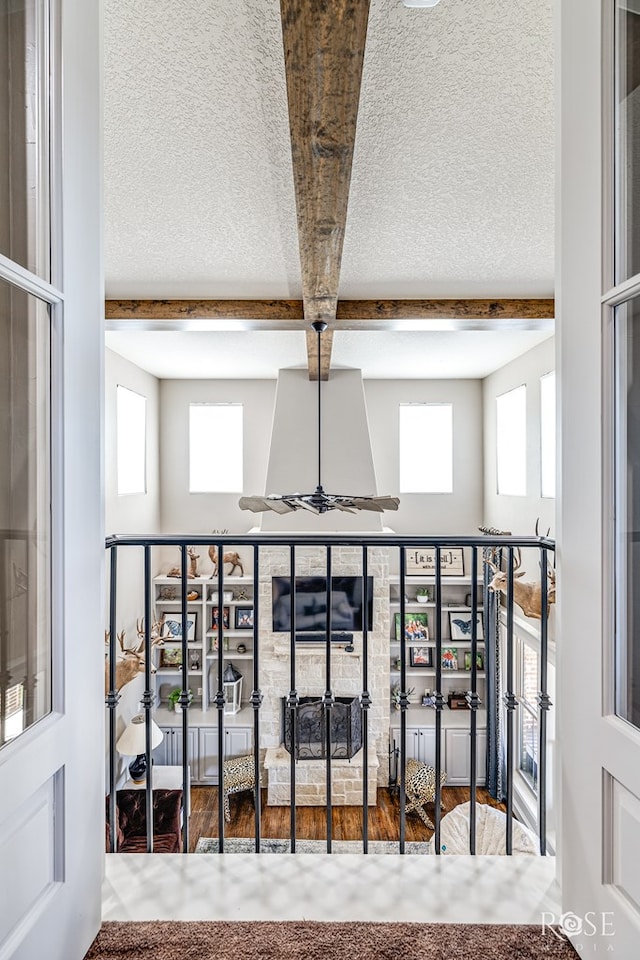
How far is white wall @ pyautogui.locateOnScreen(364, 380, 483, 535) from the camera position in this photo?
7172 mm

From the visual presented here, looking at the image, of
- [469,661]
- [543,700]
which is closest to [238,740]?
[469,661]

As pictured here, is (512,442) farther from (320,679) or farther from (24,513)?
(24,513)

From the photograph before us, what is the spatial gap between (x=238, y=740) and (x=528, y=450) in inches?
188

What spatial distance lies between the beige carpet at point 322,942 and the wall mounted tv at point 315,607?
4.73 metres

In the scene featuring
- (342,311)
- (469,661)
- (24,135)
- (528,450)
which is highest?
(342,311)

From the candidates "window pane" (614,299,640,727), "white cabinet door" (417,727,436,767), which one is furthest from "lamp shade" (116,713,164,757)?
"window pane" (614,299,640,727)

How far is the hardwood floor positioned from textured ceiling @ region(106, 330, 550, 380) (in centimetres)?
448

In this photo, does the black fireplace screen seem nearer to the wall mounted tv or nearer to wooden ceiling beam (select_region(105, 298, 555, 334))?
the wall mounted tv

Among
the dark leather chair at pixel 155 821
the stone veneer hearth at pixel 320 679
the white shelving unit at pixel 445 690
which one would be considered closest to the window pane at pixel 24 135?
the dark leather chair at pixel 155 821

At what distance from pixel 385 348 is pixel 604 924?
474 centimetres

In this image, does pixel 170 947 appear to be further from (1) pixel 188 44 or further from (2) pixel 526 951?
(1) pixel 188 44

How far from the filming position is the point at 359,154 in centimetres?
214

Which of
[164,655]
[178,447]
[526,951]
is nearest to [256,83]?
[526,951]

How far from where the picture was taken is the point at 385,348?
5250mm
